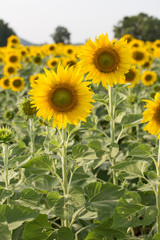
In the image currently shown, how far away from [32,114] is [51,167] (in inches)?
19.9

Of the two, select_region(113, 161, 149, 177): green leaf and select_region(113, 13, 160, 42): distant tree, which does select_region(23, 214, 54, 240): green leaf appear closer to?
select_region(113, 161, 149, 177): green leaf

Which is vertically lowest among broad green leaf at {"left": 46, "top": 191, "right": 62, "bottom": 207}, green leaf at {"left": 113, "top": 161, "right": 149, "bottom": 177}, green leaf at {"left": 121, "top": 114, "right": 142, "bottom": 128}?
broad green leaf at {"left": 46, "top": 191, "right": 62, "bottom": 207}

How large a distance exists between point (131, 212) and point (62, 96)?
79 centimetres

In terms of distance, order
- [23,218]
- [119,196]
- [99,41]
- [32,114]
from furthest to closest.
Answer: [32,114] → [99,41] → [119,196] → [23,218]

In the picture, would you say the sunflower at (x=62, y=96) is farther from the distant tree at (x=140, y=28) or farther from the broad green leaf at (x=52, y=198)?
the distant tree at (x=140, y=28)

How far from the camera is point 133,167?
1.94 m

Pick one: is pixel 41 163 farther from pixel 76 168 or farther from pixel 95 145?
pixel 95 145

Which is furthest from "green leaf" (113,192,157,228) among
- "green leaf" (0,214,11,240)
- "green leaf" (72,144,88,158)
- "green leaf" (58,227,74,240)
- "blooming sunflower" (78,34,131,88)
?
"blooming sunflower" (78,34,131,88)

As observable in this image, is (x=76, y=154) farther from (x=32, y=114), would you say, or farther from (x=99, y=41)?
A: (x=99, y=41)

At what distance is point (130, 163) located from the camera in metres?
1.94

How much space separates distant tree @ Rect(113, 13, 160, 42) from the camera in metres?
29.0

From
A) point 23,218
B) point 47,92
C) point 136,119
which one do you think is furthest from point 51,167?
point 136,119

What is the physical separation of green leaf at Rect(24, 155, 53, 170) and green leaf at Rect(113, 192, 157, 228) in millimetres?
495

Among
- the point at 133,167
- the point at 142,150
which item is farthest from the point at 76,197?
the point at 142,150
